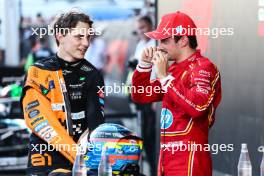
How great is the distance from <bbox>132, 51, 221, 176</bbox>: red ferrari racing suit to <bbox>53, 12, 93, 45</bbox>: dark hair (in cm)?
63

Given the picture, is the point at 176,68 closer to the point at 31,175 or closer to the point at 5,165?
the point at 31,175

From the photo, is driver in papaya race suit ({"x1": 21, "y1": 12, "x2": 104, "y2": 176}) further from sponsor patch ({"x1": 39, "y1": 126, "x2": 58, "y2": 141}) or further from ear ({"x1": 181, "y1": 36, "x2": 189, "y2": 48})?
ear ({"x1": 181, "y1": 36, "x2": 189, "y2": 48})

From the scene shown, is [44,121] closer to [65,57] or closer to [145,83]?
[65,57]

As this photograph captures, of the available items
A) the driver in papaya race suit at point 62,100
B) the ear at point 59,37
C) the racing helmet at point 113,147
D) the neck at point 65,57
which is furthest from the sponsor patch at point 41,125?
the ear at point 59,37

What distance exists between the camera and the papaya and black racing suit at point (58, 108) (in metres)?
5.09

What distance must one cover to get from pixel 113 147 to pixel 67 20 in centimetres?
83

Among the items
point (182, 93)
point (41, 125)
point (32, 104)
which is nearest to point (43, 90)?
point (32, 104)

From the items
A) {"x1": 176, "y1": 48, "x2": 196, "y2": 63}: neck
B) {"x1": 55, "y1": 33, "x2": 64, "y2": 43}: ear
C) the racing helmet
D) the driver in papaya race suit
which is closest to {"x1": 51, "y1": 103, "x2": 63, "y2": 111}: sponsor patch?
the driver in papaya race suit

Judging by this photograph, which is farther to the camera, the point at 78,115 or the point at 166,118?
the point at 166,118

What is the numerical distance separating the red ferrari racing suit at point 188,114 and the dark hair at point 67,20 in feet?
2.05

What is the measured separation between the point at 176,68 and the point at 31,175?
1117mm

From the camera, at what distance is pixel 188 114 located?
5.18m

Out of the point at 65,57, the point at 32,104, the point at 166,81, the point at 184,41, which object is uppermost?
the point at 184,41

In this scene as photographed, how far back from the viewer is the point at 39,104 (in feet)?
16.8
